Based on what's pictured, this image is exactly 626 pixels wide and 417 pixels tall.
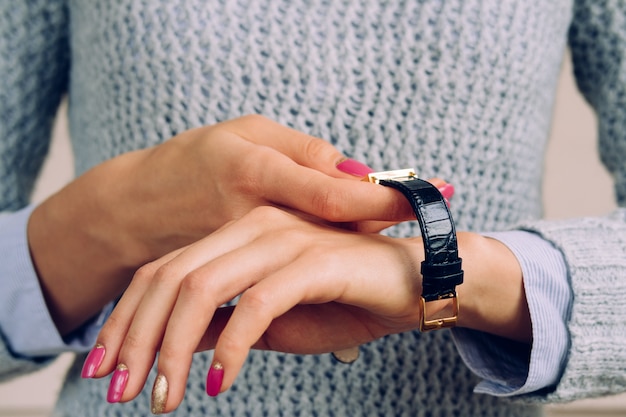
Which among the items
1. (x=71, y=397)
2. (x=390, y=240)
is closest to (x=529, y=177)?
(x=390, y=240)

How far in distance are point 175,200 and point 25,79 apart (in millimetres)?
406

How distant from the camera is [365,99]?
71 centimetres

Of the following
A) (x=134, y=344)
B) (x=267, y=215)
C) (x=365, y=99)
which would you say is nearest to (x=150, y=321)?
(x=134, y=344)

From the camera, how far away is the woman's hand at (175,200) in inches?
19.8

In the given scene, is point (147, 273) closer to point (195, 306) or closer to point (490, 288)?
point (195, 306)

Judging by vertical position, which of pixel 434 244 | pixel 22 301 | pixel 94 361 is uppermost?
pixel 434 244

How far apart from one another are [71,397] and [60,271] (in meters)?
0.22

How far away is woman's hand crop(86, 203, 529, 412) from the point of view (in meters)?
0.42

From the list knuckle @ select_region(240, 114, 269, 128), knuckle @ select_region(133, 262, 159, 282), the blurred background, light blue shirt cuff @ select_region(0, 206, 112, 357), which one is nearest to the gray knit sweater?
light blue shirt cuff @ select_region(0, 206, 112, 357)

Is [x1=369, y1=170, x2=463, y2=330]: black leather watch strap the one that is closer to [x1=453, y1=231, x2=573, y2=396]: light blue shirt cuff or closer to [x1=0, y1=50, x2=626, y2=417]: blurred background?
[x1=453, y1=231, x2=573, y2=396]: light blue shirt cuff

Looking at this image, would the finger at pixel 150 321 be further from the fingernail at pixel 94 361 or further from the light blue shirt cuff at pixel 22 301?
the light blue shirt cuff at pixel 22 301

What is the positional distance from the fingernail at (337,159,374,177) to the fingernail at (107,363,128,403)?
9.4 inches

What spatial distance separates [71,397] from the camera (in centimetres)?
81

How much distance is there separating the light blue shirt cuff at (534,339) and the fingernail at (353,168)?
14 centimetres
